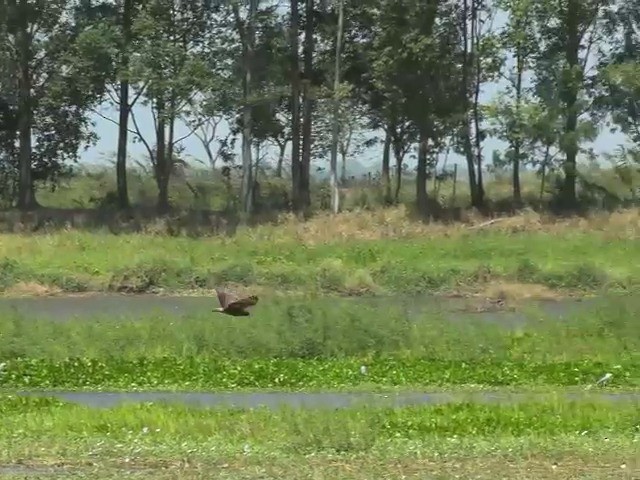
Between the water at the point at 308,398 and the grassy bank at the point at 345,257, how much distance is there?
1502cm

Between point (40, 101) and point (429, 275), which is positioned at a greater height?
point (40, 101)

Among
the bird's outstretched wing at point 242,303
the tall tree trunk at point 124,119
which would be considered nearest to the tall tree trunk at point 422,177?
the tall tree trunk at point 124,119

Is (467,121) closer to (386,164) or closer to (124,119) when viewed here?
(386,164)

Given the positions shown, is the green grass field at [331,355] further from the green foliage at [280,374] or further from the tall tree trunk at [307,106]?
the tall tree trunk at [307,106]

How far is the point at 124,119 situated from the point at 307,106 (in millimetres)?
6792

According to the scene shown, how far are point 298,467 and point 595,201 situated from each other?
3263 centimetres

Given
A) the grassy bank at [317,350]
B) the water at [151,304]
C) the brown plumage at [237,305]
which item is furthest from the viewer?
the water at [151,304]

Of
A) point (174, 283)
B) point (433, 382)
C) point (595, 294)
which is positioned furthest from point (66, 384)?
point (595, 294)

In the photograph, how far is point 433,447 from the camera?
398 inches

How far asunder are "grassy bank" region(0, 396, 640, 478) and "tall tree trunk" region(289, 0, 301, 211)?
28824 millimetres

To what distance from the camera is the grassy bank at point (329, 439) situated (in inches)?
364

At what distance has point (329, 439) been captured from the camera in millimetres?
10172

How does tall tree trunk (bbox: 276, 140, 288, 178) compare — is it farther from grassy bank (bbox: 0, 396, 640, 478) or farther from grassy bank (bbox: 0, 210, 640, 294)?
grassy bank (bbox: 0, 396, 640, 478)

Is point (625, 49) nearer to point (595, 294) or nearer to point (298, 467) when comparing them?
point (595, 294)
